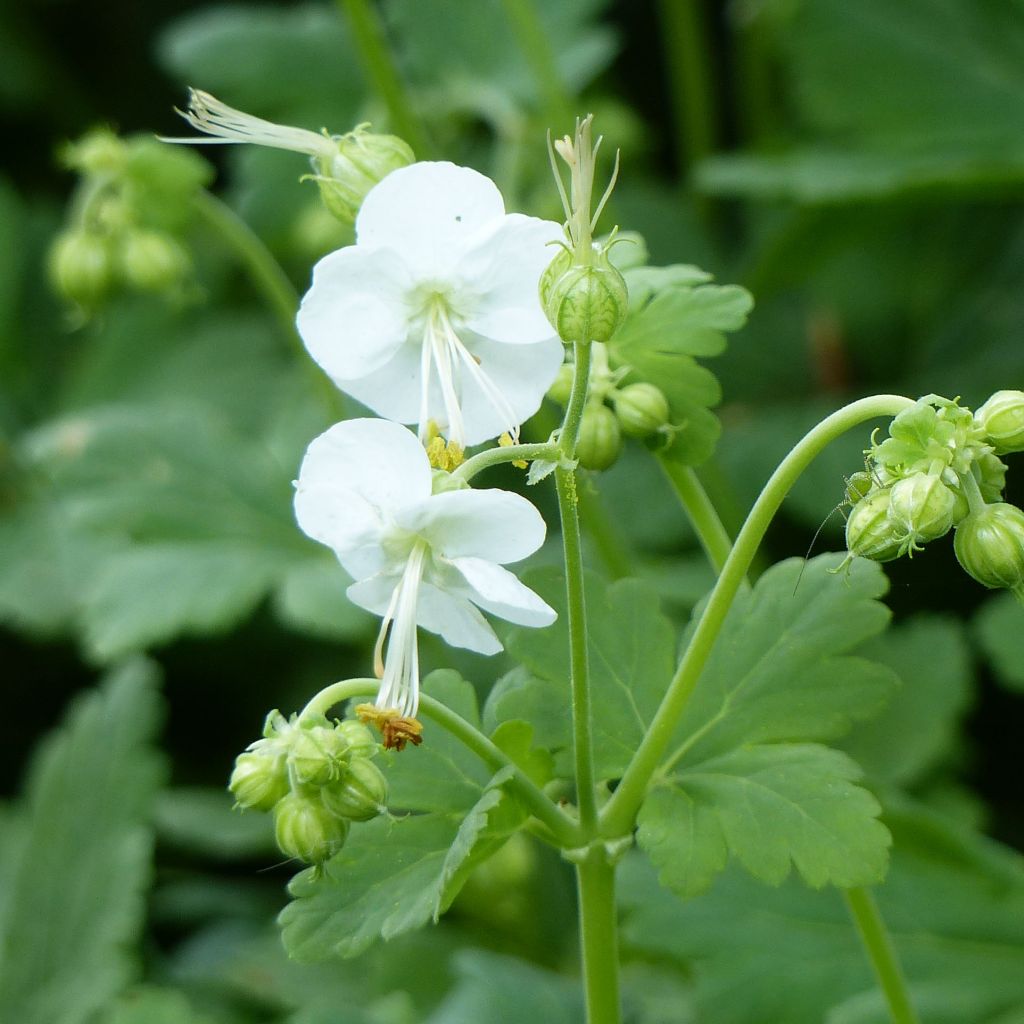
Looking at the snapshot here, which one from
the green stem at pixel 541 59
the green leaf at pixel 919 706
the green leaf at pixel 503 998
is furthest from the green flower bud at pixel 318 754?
the green stem at pixel 541 59

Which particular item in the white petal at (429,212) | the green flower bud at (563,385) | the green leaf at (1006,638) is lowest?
the white petal at (429,212)

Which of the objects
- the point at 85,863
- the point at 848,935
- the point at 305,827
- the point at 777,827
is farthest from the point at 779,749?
the point at 85,863

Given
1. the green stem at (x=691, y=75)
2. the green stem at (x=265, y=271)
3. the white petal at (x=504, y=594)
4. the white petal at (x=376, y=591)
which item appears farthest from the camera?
the green stem at (x=691, y=75)

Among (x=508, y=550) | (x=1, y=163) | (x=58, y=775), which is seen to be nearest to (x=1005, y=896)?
(x=508, y=550)

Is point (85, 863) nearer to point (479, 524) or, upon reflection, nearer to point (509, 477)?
point (509, 477)

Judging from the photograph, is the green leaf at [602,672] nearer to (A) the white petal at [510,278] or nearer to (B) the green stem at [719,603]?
(B) the green stem at [719,603]

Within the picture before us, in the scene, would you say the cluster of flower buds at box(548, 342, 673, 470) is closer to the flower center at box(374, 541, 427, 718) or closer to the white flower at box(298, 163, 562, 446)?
the white flower at box(298, 163, 562, 446)

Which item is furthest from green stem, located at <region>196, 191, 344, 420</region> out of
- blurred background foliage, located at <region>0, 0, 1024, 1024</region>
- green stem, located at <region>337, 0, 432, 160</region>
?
green stem, located at <region>337, 0, 432, 160</region>
